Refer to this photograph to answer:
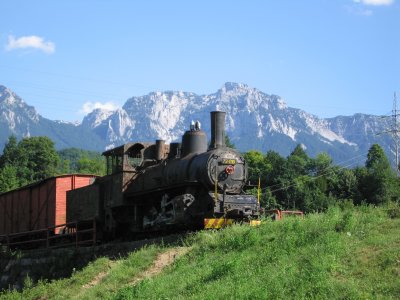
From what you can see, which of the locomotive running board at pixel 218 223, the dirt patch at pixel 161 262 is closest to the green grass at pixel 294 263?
the dirt patch at pixel 161 262

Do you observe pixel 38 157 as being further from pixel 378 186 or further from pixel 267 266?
pixel 267 266

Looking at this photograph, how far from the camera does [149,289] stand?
15445 mm

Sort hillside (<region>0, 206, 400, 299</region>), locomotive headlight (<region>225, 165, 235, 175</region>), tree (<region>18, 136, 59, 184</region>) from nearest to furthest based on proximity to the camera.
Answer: hillside (<region>0, 206, 400, 299</region>), locomotive headlight (<region>225, 165, 235, 175</region>), tree (<region>18, 136, 59, 184</region>)

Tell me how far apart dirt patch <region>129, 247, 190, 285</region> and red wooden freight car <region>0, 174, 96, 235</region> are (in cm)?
1202

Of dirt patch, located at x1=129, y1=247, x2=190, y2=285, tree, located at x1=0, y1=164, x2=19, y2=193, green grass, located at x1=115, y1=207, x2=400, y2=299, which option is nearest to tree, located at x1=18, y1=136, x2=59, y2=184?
tree, located at x1=0, y1=164, x2=19, y2=193

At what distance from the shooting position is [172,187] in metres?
22.3

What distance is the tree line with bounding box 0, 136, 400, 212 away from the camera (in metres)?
65.4

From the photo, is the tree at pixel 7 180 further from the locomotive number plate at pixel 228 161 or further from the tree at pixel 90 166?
the locomotive number plate at pixel 228 161

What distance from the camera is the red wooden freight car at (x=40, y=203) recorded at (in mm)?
31141

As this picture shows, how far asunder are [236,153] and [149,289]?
8.45m

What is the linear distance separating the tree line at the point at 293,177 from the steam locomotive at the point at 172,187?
19.4 m

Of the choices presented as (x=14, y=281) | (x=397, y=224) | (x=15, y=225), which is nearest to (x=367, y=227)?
(x=397, y=224)

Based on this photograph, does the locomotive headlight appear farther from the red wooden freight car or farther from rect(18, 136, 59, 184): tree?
rect(18, 136, 59, 184): tree

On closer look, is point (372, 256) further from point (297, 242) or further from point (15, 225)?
point (15, 225)
